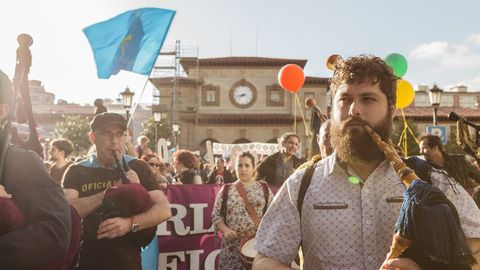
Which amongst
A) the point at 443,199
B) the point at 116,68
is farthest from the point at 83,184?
the point at 116,68

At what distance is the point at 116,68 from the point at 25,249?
20.0ft

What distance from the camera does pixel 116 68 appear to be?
7852mm

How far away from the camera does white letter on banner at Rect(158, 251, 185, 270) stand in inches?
271

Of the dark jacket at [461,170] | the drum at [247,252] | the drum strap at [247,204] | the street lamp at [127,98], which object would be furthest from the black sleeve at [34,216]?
the street lamp at [127,98]

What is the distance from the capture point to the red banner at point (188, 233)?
697 cm

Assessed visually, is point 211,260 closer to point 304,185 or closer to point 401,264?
point 304,185

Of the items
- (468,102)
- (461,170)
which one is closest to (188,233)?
(461,170)

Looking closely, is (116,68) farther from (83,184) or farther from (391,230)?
(391,230)

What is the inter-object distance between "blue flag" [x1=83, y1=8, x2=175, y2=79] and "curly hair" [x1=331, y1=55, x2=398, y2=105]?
5.94 meters

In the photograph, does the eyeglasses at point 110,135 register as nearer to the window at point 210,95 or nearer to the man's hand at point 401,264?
the man's hand at point 401,264

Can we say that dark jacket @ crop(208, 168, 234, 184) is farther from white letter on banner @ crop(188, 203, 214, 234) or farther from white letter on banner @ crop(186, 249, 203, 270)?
white letter on banner @ crop(186, 249, 203, 270)

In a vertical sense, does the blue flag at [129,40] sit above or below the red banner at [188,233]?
above

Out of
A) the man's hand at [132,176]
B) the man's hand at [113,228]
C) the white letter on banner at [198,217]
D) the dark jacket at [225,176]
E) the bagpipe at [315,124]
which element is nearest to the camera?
the man's hand at [113,228]

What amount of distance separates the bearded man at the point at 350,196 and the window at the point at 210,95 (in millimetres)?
49284
